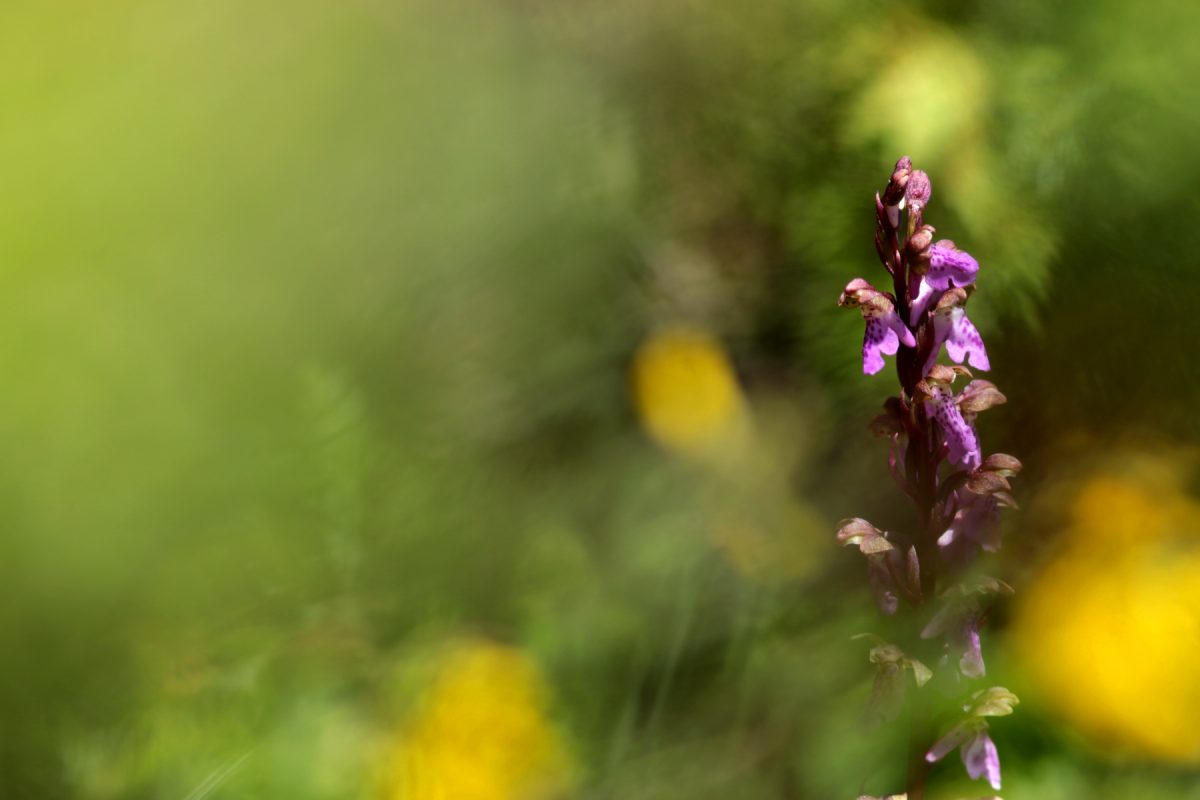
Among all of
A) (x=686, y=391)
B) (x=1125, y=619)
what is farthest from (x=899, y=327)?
(x=686, y=391)

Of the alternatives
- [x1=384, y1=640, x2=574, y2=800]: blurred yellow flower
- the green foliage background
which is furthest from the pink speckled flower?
[x1=384, y1=640, x2=574, y2=800]: blurred yellow flower


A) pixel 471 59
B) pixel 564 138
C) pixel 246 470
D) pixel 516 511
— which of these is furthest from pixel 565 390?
pixel 246 470

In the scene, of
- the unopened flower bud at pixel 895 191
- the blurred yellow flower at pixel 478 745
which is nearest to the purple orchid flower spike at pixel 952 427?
the unopened flower bud at pixel 895 191

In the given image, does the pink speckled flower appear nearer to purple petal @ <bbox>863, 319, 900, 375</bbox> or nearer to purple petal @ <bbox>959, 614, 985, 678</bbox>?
purple petal @ <bbox>863, 319, 900, 375</bbox>

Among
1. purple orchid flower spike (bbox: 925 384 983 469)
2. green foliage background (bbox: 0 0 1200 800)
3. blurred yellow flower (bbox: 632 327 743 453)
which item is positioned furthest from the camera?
blurred yellow flower (bbox: 632 327 743 453)

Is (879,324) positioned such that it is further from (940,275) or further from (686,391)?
(686,391)

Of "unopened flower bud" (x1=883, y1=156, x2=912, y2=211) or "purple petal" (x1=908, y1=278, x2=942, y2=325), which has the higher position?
"unopened flower bud" (x1=883, y1=156, x2=912, y2=211)

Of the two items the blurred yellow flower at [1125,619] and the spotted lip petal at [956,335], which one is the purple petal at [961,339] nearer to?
the spotted lip petal at [956,335]

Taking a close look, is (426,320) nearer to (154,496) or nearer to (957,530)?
(154,496)
